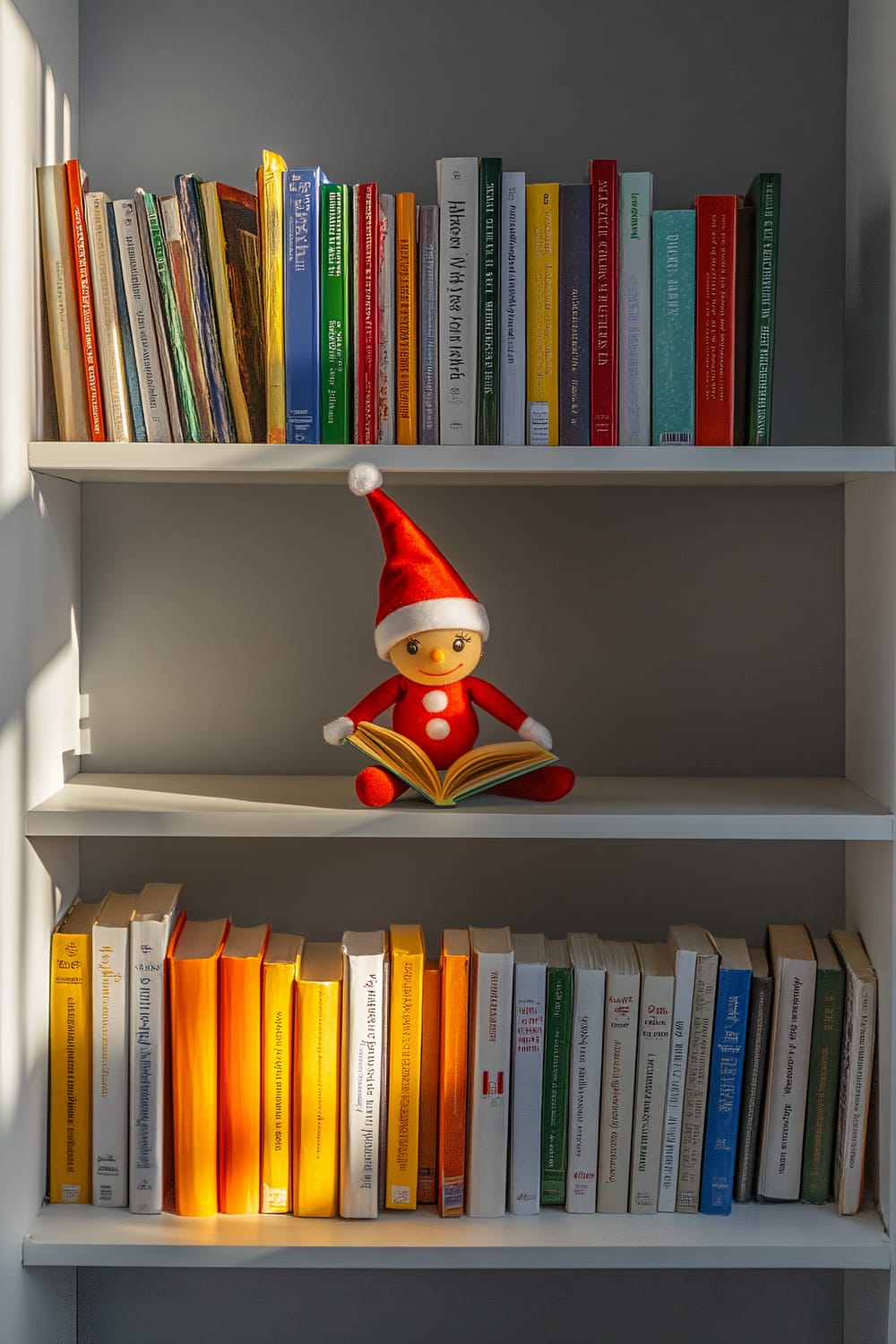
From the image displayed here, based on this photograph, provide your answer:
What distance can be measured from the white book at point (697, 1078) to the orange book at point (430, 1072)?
9.9 inches

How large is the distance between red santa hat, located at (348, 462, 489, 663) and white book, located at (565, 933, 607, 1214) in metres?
0.36

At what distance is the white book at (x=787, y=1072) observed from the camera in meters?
1.15

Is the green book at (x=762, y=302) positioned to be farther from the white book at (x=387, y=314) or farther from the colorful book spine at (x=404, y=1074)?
the colorful book spine at (x=404, y=1074)

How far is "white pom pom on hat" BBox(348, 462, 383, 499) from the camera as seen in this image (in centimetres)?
107

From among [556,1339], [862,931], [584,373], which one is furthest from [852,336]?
[556,1339]

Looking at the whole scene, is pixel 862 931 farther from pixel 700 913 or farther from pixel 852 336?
pixel 852 336

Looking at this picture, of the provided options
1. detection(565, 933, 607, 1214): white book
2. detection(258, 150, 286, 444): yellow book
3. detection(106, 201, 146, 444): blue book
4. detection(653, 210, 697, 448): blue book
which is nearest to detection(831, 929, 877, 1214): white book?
detection(565, 933, 607, 1214): white book

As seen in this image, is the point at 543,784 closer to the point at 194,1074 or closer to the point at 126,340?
the point at 194,1074

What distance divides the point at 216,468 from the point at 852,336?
0.71m

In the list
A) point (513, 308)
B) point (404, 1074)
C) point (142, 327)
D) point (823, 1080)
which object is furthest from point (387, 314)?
point (823, 1080)

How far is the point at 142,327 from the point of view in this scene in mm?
1131

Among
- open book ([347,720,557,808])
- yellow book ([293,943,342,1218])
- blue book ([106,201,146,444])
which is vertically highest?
blue book ([106,201,146,444])

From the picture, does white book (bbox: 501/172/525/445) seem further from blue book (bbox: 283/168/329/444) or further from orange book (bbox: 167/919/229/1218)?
orange book (bbox: 167/919/229/1218)

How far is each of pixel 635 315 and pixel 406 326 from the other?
22 cm
